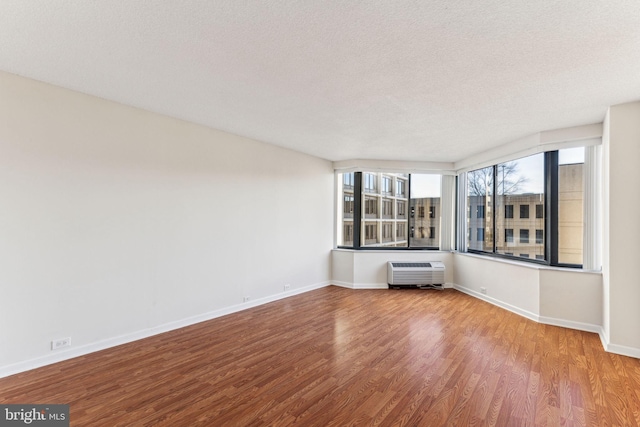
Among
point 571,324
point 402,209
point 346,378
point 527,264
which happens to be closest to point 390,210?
point 402,209

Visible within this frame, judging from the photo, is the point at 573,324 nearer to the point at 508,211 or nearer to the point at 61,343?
the point at 508,211

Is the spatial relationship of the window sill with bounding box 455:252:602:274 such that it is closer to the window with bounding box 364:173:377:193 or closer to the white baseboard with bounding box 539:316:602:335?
the white baseboard with bounding box 539:316:602:335

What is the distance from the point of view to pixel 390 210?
6754 millimetres

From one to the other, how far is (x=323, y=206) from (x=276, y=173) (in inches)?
56.7

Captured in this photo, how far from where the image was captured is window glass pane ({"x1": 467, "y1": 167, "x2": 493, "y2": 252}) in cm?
559

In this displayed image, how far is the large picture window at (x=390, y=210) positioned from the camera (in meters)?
6.57

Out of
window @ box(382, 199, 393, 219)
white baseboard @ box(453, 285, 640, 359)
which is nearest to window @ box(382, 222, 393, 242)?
window @ box(382, 199, 393, 219)

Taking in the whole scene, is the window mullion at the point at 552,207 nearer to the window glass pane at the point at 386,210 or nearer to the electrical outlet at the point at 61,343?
the window glass pane at the point at 386,210

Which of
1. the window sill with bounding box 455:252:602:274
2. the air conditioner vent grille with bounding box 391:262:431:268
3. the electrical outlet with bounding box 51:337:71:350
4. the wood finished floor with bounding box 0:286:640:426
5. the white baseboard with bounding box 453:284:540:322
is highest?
the window sill with bounding box 455:252:602:274

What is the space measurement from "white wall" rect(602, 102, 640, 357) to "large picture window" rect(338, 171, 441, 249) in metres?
3.32

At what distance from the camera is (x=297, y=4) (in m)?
1.76

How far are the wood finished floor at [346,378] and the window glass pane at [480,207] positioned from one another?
1.84 metres

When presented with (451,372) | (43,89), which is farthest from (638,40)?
(43,89)

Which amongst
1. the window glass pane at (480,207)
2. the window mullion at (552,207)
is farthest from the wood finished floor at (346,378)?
the window glass pane at (480,207)
